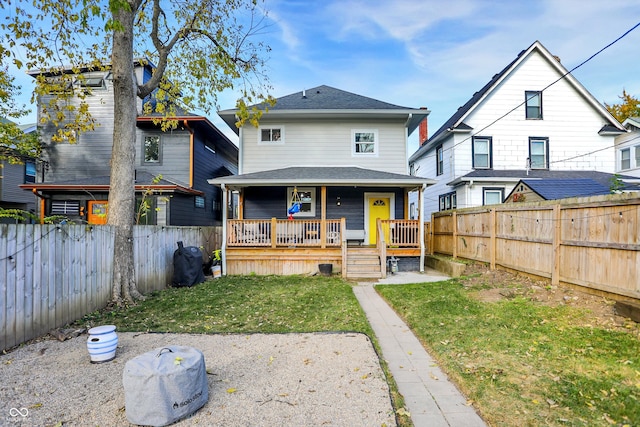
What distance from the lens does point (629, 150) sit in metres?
16.7

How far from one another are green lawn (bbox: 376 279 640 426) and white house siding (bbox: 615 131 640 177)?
15.5 meters

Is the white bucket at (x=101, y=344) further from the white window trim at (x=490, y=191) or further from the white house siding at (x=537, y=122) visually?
the white house siding at (x=537, y=122)

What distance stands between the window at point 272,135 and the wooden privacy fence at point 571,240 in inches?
313

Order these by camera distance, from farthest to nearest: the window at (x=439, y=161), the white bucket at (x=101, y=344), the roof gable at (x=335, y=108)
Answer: the window at (x=439, y=161) → the roof gable at (x=335, y=108) → the white bucket at (x=101, y=344)

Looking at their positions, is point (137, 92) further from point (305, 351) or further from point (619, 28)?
point (619, 28)

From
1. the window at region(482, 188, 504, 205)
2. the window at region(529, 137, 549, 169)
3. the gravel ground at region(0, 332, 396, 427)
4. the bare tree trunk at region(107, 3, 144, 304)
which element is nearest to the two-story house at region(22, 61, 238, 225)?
the bare tree trunk at region(107, 3, 144, 304)

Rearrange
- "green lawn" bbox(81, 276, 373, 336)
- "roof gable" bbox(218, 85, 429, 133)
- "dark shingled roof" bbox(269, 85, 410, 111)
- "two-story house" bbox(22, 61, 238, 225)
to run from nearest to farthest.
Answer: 1. "green lawn" bbox(81, 276, 373, 336)
2. "roof gable" bbox(218, 85, 429, 133)
3. "two-story house" bbox(22, 61, 238, 225)
4. "dark shingled roof" bbox(269, 85, 410, 111)

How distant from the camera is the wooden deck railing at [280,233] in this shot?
11.2 m

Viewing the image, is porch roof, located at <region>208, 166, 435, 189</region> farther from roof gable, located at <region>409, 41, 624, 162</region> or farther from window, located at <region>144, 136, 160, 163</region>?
roof gable, located at <region>409, 41, 624, 162</region>

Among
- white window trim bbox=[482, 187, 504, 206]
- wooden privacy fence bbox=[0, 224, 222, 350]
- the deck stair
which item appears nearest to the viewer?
wooden privacy fence bbox=[0, 224, 222, 350]

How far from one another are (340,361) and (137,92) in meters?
7.58

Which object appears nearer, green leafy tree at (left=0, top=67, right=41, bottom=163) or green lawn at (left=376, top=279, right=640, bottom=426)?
green lawn at (left=376, top=279, right=640, bottom=426)

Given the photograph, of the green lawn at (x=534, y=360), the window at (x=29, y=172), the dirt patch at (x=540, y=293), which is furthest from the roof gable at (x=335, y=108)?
the window at (x=29, y=172)

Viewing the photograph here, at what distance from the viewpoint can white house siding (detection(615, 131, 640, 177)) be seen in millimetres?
16172
